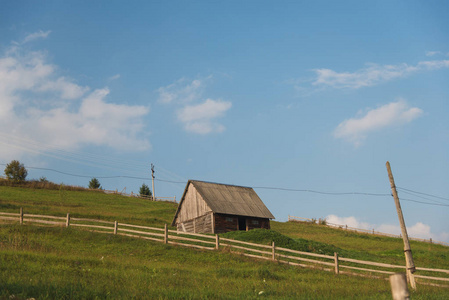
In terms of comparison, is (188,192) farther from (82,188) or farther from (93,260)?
(82,188)

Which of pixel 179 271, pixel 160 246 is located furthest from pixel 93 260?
pixel 160 246

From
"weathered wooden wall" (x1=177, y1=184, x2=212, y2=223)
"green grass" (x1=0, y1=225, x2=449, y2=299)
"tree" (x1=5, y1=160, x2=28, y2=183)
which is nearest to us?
"green grass" (x1=0, y1=225, x2=449, y2=299)

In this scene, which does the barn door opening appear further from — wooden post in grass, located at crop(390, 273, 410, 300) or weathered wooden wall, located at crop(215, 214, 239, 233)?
wooden post in grass, located at crop(390, 273, 410, 300)

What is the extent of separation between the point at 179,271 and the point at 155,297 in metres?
8.00

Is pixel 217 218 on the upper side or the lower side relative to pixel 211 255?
upper

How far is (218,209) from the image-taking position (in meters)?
43.5

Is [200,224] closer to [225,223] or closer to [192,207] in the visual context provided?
[192,207]

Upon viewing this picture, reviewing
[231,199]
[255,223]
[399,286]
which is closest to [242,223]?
[255,223]

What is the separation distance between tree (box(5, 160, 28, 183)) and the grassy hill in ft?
102

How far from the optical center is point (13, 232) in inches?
1134

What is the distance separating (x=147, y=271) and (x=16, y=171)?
66.3m

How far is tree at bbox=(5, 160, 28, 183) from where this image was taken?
75231 millimetres

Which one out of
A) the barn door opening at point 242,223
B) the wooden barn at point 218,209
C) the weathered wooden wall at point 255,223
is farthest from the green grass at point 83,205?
A: the weathered wooden wall at point 255,223

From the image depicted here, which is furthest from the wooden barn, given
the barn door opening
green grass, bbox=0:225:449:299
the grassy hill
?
green grass, bbox=0:225:449:299
